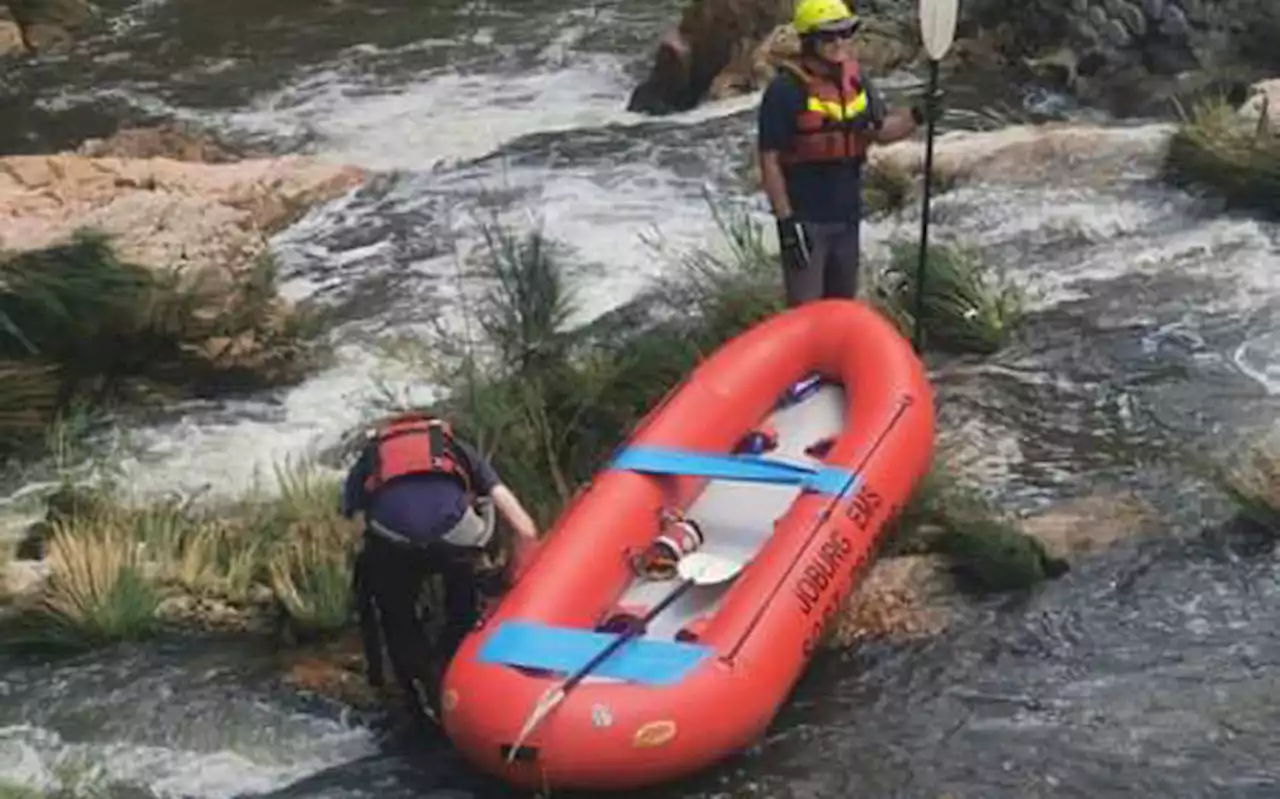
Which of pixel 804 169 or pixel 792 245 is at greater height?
pixel 804 169

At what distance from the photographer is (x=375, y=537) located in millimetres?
6246

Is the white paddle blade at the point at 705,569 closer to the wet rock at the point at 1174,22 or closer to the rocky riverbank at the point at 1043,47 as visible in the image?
the rocky riverbank at the point at 1043,47

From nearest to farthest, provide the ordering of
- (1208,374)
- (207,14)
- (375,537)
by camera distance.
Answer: (375,537)
(1208,374)
(207,14)

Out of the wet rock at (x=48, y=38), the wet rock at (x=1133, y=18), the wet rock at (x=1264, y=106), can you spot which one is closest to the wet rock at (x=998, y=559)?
the wet rock at (x=1264, y=106)

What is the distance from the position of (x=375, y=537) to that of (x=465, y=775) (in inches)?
27.6

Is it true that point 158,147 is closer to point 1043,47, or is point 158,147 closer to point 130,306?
Result: point 130,306

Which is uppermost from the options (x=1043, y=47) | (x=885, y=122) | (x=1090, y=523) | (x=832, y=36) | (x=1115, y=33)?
(x=832, y=36)

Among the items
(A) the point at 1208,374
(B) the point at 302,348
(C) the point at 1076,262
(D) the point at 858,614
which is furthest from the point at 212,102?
(D) the point at 858,614

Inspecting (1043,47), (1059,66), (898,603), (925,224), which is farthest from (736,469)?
(1043,47)

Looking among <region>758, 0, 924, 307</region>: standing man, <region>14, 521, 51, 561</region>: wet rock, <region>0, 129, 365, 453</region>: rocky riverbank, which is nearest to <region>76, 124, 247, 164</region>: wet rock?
<region>0, 129, 365, 453</region>: rocky riverbank

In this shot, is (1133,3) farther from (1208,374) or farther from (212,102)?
(212,102)

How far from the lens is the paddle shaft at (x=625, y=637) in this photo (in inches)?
237

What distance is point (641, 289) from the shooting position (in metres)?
10.1

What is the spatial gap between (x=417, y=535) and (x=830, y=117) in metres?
2.50
